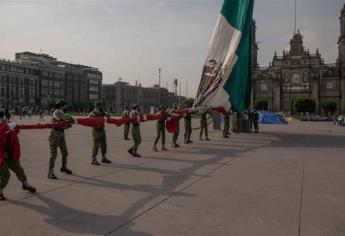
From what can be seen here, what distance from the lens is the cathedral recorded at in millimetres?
107062

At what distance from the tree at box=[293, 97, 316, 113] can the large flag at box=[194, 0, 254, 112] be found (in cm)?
8102

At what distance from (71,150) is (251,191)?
28.5ft

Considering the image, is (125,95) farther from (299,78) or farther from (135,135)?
(135,135)

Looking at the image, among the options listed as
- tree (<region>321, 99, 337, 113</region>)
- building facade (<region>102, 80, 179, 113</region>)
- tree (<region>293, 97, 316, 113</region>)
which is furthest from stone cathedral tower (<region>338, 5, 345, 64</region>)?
building facade (<region>102, 80, 179, 113</region>)

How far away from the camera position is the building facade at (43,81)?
116125mm

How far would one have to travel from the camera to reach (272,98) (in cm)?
11344

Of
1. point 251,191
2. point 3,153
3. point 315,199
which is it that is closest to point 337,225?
point 315,199

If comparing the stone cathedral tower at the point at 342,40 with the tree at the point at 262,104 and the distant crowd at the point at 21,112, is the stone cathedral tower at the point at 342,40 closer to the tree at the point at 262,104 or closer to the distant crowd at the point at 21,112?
the tree at the point at 262,104

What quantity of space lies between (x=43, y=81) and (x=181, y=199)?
12908 cm

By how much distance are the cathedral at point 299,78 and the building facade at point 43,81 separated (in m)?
58.1

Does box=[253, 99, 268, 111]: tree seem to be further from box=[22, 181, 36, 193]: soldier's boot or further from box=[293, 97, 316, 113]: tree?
box=[22, 181, 36, 193]: soldier's boot

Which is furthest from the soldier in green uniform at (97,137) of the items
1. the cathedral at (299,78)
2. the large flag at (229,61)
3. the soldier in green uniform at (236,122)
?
the cathedral at (299,78)

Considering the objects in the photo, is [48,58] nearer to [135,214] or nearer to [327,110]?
[327,110]

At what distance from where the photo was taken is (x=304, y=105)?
9819cm
